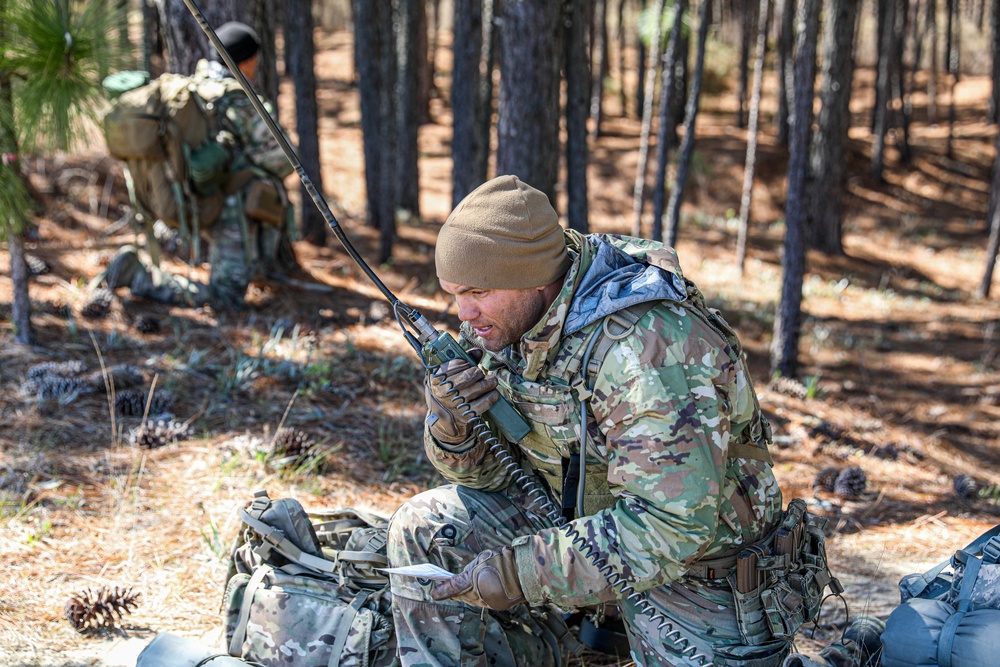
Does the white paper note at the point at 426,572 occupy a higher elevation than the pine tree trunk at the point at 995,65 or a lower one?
lower

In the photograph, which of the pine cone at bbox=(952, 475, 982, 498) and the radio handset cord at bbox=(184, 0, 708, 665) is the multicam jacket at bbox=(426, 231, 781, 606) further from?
the pine cone at bbox=(952, 475, 982, 498)

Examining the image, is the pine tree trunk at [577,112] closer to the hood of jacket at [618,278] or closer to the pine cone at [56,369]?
the pine cone at [56,369]

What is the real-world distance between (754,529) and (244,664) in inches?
61.6

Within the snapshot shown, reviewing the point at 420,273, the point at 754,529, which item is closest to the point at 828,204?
the point at 420,273

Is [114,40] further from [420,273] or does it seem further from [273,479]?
[420,273]

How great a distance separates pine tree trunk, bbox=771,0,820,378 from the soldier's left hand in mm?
4877

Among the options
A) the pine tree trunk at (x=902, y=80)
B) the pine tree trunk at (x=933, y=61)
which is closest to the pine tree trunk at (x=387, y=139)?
the pine tree trunk at (x=902, y=80)

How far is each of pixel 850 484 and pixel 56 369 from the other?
14.1 feet

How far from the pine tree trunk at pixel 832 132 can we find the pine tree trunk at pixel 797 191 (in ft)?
18.1

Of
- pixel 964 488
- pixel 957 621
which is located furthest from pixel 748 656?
pixel 964 488

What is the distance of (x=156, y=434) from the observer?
4234 millimetres

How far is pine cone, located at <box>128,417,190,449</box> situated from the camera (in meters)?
4.20

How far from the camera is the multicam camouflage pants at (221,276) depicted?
6.08m

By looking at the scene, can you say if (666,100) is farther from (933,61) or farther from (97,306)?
(933,61)
